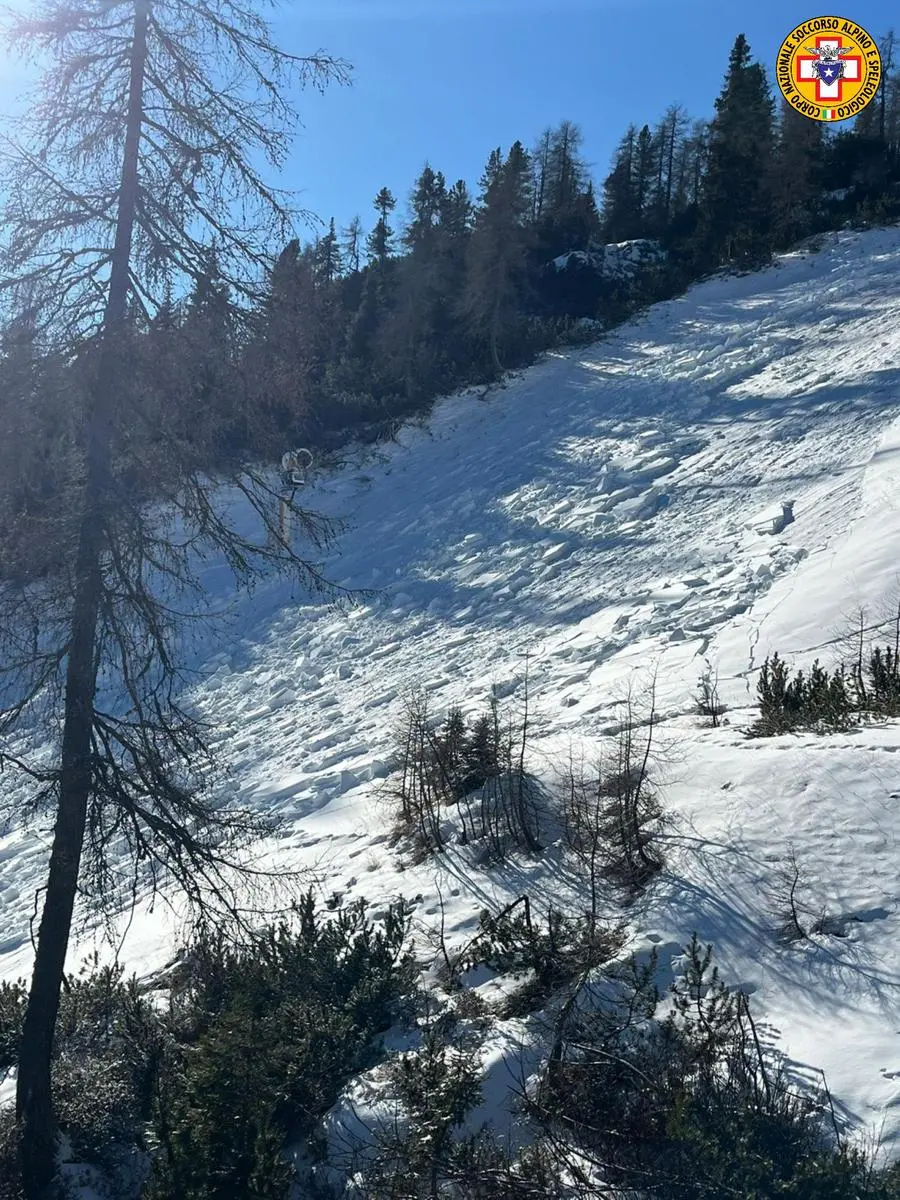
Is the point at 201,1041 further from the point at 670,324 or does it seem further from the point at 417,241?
the point at 417,241

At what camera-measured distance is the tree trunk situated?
4.76 meters

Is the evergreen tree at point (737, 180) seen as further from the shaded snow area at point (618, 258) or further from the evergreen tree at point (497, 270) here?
the evergreen tree at point (497, 270)

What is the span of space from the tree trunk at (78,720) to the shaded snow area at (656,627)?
167 centimetres

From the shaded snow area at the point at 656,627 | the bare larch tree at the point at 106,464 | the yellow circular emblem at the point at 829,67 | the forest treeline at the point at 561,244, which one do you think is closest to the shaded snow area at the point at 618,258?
the forest treeline at the point at 561,244

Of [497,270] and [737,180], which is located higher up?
[737,180]

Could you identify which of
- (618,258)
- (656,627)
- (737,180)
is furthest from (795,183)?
(656,627)

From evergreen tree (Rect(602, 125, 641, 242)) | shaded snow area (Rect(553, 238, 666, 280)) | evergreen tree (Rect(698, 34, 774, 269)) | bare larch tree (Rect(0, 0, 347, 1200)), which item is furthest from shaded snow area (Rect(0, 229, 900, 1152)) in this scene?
evergreen tree (Rect(602, 125, 641, 242))

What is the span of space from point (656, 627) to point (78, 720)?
23.8 ft

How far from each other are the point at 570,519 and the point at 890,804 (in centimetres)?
1120

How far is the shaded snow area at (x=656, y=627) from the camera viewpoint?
181 inches

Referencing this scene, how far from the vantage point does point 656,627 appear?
35.2 ft

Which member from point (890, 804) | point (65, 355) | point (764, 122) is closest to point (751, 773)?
point (890, 804)

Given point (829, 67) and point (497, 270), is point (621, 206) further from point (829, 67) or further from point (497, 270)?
point (829, 67)

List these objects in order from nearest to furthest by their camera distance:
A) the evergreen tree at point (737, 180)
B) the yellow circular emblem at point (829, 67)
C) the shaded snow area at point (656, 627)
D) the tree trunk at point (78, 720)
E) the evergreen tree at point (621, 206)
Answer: the shaded snow area at point (656, 627), the tree trunk at point (78, 720), the yellow circular emblem at point (829, 67), the evergreen tree at point (737, 180), the evergreen tree at point (621, 206)
